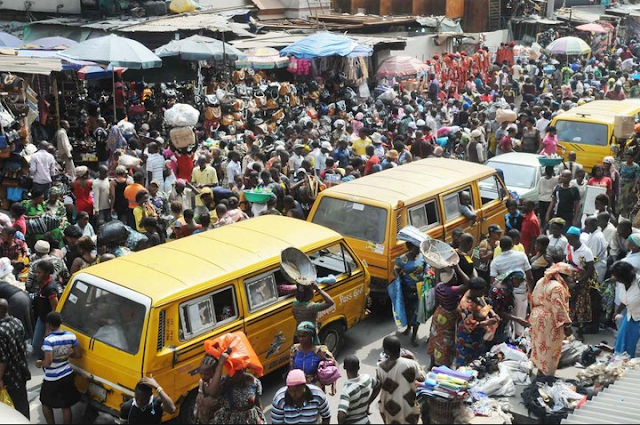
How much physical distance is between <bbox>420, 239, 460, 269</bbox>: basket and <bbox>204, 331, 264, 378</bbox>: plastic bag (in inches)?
109

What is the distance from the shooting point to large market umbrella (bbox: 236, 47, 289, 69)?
1880cm

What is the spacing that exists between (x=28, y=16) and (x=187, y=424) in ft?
62.4

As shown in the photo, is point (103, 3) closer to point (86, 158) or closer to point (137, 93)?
point (137, 93)

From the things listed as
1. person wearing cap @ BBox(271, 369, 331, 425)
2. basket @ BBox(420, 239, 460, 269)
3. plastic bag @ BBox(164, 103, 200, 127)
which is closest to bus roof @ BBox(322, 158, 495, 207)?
basket @ BBox(420, 239, 460, 269)

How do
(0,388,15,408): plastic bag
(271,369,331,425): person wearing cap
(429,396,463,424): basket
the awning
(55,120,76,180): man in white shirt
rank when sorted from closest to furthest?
(271,369,331,425): person wearing cap < (429,396,463,424): basket < (0,388,15,408): plastic bag < the awning < (55,120,76,180): man in white shirt

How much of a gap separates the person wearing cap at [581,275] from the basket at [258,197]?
13.8ft

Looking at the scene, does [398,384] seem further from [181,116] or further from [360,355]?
[181,116]

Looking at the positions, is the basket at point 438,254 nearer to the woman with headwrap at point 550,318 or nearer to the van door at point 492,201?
the woman with headwrap at point 550,318

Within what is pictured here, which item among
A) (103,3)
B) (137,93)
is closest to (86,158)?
(137,93)

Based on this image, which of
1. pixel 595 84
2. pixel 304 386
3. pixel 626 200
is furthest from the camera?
pixel 595 84

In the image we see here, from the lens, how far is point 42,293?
7.97 m

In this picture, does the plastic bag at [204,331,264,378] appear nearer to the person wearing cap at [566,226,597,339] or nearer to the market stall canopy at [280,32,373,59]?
the person wearing cap at [566,226,597,339]

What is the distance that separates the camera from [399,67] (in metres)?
21.8

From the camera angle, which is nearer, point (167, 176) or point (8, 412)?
point (8, 412)
